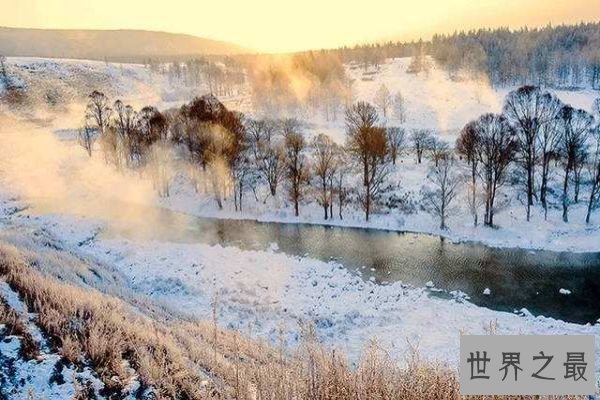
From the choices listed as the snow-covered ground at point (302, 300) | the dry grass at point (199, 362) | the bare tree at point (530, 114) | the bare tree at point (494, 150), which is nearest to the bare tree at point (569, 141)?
the bare tree at point (530, 114)

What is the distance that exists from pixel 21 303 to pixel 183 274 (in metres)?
14.7

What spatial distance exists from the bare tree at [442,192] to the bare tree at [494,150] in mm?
2654

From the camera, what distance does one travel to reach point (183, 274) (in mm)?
23859

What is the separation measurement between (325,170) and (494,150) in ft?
46.5

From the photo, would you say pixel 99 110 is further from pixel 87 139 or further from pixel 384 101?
pixel 384 101

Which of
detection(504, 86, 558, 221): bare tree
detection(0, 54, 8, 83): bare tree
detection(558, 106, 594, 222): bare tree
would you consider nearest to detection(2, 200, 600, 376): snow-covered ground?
detection(558, 106, 594, 222): bare tree

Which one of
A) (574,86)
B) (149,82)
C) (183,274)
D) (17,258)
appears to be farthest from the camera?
(149,82)

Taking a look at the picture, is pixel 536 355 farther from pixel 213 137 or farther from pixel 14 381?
pixel 213 137

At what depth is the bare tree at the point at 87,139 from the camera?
202 feet

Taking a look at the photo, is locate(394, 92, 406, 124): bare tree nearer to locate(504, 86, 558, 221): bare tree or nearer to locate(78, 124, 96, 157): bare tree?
locate(504, 86, 558, 221): bare tree

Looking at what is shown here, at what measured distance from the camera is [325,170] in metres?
42.7

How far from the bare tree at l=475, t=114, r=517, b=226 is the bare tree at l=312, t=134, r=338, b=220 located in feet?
41.7

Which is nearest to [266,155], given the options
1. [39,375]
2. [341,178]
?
[341,178]

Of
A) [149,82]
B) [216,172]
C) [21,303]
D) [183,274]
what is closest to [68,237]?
[183,274]
